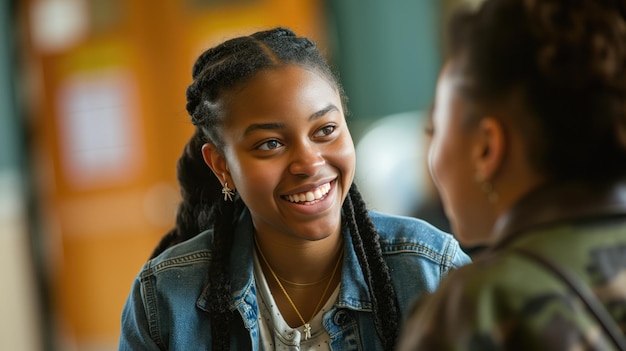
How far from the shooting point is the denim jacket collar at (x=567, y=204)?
0.94 m

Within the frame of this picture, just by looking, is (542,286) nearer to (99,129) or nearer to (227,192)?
(227,192)

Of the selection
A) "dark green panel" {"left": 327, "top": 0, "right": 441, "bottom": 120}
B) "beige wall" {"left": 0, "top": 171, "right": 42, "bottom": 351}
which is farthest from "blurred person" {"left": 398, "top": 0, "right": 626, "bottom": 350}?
"beige wall" {"left": 0, "top": 171, "right": 42, "bottom": 351}

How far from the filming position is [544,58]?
0.94m

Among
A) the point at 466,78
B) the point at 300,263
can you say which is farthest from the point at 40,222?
the point at 466,78

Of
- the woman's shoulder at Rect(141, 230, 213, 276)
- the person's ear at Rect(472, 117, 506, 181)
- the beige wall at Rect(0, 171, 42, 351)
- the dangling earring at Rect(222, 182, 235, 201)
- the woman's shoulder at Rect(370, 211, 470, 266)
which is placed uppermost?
the person's ear at Rect(472, 117, 506, 181)

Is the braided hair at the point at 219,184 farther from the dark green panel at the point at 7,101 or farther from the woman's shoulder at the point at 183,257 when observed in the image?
the dark green panel at the point at 7,101

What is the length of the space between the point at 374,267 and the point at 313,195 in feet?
0.61

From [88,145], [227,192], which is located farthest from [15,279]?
[227,192]

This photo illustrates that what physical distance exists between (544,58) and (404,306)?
701 millimetres

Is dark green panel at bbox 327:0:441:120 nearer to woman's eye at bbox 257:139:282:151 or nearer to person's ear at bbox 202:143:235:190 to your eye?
person's ear at bbox 202:143:235:190

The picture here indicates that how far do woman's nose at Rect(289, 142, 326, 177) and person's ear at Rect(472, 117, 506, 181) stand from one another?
0.50m

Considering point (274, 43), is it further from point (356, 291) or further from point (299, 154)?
point (356, 291)

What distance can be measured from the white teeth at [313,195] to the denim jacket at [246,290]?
0.15 meters

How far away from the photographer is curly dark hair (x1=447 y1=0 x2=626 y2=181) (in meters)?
0.94
